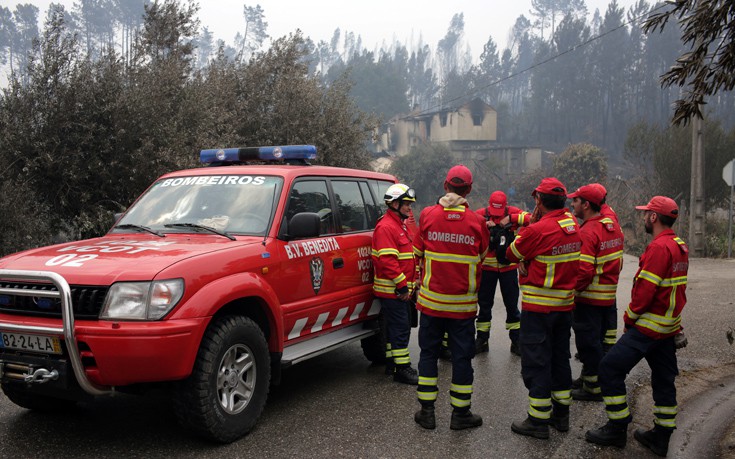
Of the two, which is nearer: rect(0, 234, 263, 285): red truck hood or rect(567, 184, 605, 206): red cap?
rect(0, 234, 263, 285): red truck hood

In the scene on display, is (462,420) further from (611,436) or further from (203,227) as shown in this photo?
(203,227)

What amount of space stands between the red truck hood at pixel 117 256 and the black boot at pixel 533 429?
2.42m

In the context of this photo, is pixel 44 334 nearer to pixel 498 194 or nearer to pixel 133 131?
pixel 498 194

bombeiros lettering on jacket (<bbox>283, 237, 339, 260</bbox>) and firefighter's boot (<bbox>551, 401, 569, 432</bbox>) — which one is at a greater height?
bombeiros lettering on jacket (<bbox>283, 237, 339, 260</bbox>)

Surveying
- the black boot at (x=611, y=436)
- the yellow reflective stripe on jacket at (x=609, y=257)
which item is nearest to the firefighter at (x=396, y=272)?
the yellow reflective stripe on jacket at (x=609, y=257)

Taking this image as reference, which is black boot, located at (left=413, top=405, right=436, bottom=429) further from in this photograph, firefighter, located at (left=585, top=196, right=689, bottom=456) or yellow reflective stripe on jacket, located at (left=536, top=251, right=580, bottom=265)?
yellow reflective stripe on jacket, located at (left=536, top=251, right=580, bottom=265)

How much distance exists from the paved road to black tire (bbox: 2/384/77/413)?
0.22ft

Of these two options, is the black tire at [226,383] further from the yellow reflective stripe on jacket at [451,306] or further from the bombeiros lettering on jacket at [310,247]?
the yellow reflective stripe on jacket at [451,306]

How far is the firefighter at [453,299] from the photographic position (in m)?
4.95

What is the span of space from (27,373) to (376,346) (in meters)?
3.40

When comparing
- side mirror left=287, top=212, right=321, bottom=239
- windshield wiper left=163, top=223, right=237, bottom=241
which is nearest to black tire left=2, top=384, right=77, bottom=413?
windshield wiper left=163, top=223, right=237, bottom=241

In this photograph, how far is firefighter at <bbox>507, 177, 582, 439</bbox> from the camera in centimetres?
486

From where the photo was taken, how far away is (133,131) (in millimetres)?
11531

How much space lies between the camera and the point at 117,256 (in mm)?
4410
